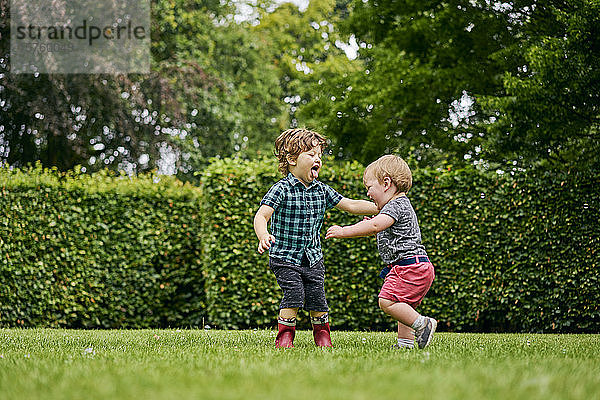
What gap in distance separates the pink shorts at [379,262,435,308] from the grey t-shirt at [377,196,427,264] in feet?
0.35

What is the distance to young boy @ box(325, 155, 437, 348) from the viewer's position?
437 cm

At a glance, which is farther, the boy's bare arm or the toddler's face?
the boy's bare arm

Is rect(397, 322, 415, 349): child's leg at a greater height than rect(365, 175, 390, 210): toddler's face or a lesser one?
lesser

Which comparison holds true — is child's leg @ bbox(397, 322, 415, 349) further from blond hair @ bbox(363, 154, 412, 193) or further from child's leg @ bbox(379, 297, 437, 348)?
blond hair @ bbox(363, 154, 412, 193)

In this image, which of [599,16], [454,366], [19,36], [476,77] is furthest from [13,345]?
[19,36]

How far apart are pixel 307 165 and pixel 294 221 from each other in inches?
18.5

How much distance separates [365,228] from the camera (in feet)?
14.4

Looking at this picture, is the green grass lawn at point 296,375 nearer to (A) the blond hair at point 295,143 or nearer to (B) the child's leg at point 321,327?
(B) the child's leg at point 321,327

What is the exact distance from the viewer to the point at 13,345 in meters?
4.79

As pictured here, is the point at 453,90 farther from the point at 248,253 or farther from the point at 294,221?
the point at 294,221

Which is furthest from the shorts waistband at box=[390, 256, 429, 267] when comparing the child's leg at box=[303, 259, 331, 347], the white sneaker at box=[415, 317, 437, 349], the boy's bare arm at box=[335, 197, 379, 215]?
the child's leg at box=[303, 259, 331, 347]

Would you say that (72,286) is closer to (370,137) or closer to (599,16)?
(370,137)

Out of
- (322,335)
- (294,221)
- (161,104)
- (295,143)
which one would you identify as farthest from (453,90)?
(161,104)

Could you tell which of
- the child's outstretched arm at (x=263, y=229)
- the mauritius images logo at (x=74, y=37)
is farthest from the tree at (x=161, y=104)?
the child's outstretched arm at (x=263, y=229)
